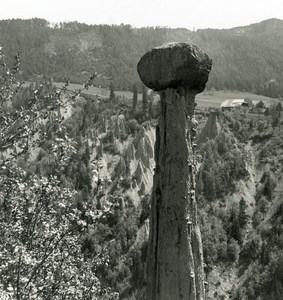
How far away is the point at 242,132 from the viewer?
208 ft

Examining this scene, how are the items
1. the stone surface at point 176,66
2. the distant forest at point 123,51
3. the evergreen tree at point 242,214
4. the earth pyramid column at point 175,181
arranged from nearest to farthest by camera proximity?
1. the earth pyramid column at point 175,181
2. the stone surface at point 176,66
3. the evergreen tree at point 242,214
4. the distant forest at point 123,51

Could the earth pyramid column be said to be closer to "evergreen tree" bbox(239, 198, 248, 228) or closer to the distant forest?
"evergreen tree" bbox(239, 198, 248, 228)

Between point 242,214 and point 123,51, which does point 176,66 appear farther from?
point 123,51

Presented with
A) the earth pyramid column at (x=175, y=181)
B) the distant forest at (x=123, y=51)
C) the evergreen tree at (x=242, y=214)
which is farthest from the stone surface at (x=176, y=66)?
the distant forest at (x=123, y=51)

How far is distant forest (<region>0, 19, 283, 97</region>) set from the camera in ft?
411

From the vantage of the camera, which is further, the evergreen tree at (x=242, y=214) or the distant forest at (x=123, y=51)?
the distant forest at (x=123, y=51)

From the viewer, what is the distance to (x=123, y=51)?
149500 mm

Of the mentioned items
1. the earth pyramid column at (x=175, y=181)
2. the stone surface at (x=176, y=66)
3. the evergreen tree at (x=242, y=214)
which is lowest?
the evergreen tree at (x=242, y=214)

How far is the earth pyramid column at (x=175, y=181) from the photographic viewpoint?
5086mm

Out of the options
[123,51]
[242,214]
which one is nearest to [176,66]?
[242,214]

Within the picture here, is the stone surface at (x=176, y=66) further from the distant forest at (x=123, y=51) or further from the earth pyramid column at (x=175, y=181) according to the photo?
the distant forest at (x=123, y=51)

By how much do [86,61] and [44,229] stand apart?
14048 cm

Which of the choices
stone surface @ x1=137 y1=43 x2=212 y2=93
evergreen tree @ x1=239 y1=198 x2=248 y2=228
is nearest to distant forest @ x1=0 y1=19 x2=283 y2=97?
evergreen tree @ x1=239 y1=198 x2=248 y2=228

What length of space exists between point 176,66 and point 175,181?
1.24 meters
